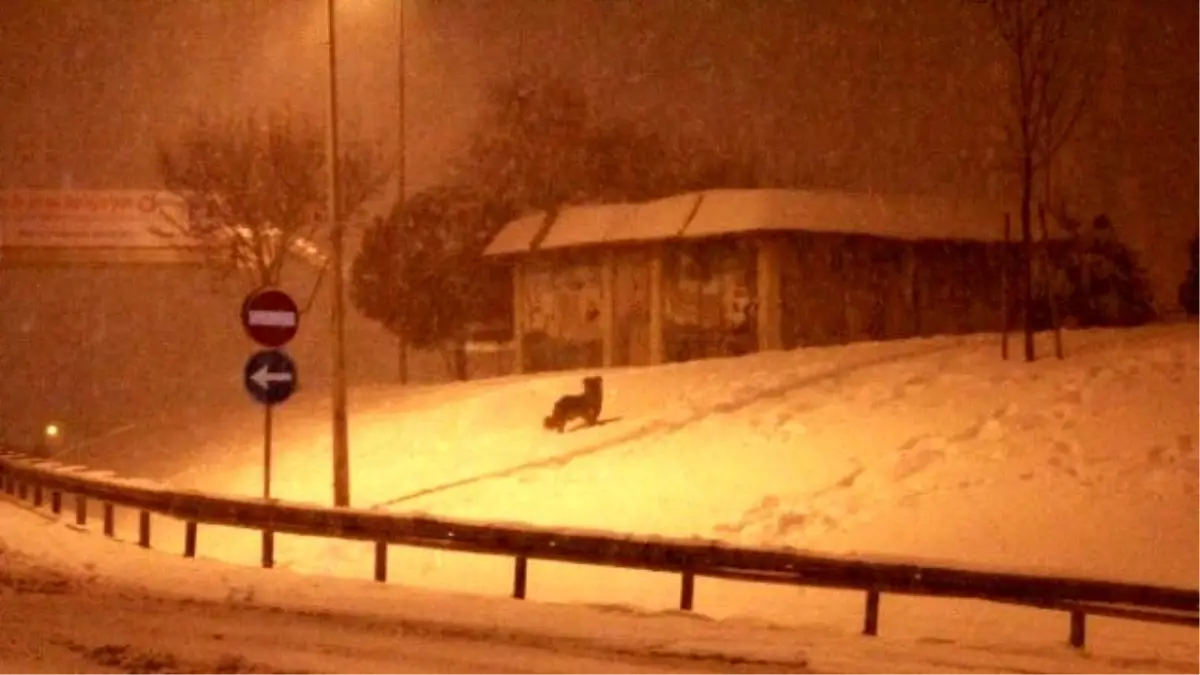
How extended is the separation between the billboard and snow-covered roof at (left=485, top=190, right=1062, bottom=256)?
20.6 meters

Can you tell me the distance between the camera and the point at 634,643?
12977 mm

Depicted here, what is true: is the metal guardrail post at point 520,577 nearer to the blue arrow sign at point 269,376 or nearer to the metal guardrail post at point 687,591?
the metal guardrail post at point 687,591

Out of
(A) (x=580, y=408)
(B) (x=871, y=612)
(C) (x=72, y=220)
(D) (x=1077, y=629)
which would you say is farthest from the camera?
(C) (x=72, y=220)

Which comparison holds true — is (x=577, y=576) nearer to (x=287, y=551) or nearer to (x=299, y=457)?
(x=287, y=551)

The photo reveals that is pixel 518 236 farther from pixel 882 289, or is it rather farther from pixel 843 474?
pixel 843 474

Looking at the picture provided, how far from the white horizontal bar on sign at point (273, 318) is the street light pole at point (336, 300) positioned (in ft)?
8.05

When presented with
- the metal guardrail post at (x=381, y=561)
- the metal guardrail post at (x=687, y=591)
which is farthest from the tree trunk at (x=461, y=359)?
the metal guardrail post at (x=687, y=591)

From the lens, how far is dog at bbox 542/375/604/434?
96.9 feet

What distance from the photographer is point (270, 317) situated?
20719 millimetres

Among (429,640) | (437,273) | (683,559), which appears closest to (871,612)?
(683,559)

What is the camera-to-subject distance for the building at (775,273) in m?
37.2

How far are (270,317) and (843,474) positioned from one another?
23.9 feet

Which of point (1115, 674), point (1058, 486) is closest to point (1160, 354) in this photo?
point (1058, 486)

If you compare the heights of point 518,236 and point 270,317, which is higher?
point 518,236
